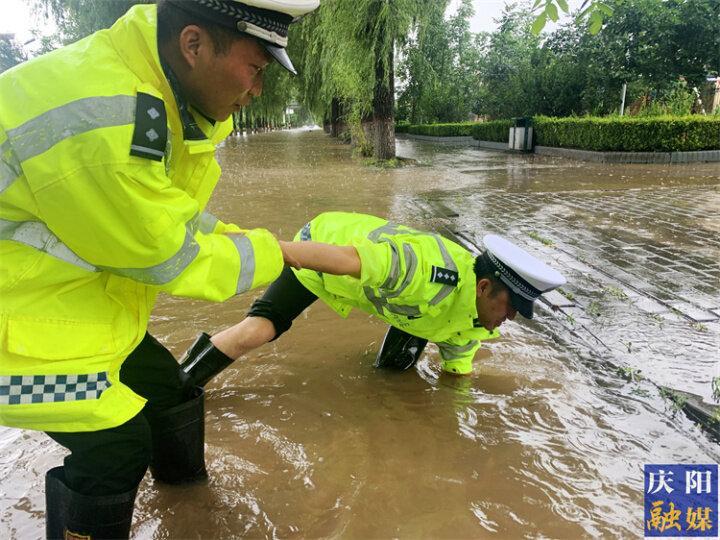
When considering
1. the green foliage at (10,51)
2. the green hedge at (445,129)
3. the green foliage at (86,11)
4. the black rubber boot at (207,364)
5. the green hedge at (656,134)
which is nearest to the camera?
the black rubber boot at (207,364)

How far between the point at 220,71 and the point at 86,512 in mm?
1204

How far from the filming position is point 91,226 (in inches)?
46.9

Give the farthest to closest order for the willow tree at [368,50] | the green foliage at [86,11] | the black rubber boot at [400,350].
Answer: the green foliage at [86,11] → the willow tree at [368,50] → the black rubber boot at [400,350]

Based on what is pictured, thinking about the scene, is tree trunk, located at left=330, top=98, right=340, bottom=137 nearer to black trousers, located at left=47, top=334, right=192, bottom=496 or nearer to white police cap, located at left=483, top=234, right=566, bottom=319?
white police cap, located at left=483, top=234, right=566, bottom=319

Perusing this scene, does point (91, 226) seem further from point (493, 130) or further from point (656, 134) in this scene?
point (493, 130)

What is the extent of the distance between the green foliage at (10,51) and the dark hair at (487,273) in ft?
123

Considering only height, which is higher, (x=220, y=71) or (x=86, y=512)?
(x=220, y=71)

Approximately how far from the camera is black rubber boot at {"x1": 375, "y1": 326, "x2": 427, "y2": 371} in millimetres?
3078

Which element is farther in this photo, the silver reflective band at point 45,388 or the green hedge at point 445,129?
the green hedge at point 445,129

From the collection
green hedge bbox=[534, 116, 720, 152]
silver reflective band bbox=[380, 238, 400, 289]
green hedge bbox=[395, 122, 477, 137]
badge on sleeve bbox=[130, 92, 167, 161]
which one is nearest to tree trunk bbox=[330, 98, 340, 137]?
green hedge bbox=[395, 122, 477, 137]

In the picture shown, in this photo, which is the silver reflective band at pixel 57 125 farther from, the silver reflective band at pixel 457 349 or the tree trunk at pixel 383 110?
the tree trunk at pixel 383 110

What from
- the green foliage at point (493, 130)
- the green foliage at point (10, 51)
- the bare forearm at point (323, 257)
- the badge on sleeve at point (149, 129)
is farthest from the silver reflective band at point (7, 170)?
the green foliage at point (10, 51)

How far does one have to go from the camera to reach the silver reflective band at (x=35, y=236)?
1.25 meters

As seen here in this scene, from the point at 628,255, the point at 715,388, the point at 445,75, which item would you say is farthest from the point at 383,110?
the point at 715,388
